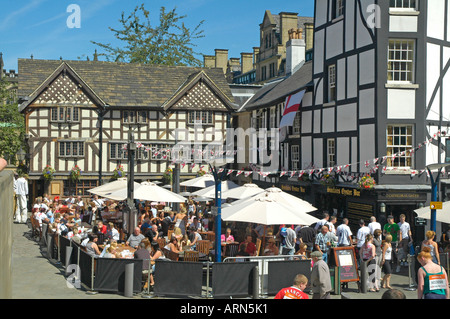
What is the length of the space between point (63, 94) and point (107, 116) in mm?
3172

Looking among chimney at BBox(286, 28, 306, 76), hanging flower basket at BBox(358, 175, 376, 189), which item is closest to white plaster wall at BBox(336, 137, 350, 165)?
hanging flower basket at BBox(358, 175, 376, 189)

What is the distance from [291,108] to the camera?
2920 cm

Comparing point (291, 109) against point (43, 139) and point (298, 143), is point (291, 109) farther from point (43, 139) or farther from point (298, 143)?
point (43, 139)

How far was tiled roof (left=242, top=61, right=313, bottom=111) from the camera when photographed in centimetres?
3092

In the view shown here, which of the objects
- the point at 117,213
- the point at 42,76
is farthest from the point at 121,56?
the point at 117,213

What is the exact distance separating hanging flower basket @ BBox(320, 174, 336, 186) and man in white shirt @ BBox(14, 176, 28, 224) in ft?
48.7

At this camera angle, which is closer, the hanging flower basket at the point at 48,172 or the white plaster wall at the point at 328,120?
the white plaster wall at the point at 328,120

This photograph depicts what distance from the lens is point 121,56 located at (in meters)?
52.8

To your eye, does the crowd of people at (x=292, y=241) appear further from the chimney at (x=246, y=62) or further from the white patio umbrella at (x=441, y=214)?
the chimney at (x=246, y=62)

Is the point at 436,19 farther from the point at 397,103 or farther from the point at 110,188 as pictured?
the point at 110,188

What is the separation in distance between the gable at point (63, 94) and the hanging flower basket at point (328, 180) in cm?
1742

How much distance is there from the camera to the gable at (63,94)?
113ft

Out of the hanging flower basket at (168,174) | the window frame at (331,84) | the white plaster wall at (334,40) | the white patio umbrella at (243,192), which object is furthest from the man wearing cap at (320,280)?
the hanging flower basket at (168,174)

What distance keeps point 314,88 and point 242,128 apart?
13.2 metres
